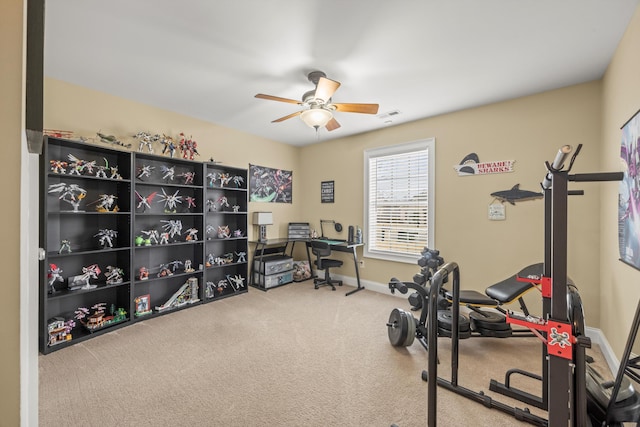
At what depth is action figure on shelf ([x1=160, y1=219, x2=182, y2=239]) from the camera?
3.54 meters

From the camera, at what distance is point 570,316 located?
48.8 inches

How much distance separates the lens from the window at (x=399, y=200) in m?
3.83

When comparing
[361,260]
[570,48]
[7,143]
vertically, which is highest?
[570,48]

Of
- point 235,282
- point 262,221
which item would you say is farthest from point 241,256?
point 262,221

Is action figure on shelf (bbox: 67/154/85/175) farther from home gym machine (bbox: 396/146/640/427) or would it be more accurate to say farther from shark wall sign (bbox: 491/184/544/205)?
shark wall sign (bbox: 491/184/544/205)

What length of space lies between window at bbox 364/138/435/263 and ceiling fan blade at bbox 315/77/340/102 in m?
2.00

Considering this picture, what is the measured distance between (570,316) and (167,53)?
3271mm

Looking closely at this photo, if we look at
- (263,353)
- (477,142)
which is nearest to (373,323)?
(263,353)

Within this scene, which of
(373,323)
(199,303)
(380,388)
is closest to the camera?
(380,388)

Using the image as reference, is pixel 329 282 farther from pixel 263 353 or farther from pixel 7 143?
pixel 7 143

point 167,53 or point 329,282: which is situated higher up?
point 167,53

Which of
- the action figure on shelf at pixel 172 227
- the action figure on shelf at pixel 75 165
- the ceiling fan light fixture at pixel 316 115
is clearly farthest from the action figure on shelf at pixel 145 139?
the ceiling fan light fixture at pixel 316 115

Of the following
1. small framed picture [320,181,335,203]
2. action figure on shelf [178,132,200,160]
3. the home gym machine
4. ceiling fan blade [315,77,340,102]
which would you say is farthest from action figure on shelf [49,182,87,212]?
the home gym machine

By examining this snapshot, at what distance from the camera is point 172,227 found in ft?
11.7
